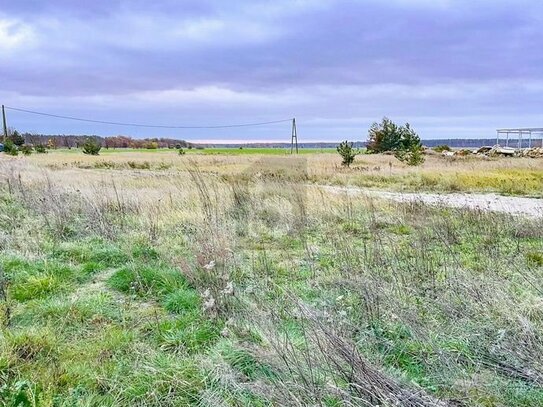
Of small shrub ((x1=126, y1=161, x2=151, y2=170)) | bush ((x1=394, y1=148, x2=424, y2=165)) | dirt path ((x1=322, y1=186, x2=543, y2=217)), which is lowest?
dirt path ((x1=322, y1=186, x2=543, y2=217))

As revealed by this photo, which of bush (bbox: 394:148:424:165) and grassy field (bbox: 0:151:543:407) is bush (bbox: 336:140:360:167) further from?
grassy field (bbox: 0:151:543:407)

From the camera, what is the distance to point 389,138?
3155cm

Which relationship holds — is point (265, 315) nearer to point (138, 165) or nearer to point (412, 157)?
point (412, 157)

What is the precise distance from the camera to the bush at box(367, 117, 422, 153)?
2492 centimetres

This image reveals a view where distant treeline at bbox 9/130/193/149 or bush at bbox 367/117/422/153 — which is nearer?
bush at bbox 367/117/422/153

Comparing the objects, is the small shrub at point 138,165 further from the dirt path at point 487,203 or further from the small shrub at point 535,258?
the small shrub at point 535,258

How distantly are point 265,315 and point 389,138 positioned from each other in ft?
100

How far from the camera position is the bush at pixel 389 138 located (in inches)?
981

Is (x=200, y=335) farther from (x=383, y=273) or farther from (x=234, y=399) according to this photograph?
(x=383, y=273)

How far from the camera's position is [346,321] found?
9.06 ft

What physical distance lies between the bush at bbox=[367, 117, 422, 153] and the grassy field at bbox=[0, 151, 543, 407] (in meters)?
19.4

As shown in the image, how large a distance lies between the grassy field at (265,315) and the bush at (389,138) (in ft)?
63.6

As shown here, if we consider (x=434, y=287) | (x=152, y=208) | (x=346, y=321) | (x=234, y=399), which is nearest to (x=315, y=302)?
(x=346, y=321)

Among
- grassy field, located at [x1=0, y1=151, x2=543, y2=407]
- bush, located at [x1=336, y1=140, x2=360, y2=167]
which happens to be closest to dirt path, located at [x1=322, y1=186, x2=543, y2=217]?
grassy field, located at [x1=0, y1=151, x2=543, y2=407]
